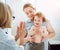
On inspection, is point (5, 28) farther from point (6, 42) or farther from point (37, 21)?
point (37, 21)

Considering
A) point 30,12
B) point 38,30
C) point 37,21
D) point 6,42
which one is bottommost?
point 6,42

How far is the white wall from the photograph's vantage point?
5.96 ft

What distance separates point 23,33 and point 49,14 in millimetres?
384

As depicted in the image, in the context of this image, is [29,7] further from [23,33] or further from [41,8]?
[23,33]

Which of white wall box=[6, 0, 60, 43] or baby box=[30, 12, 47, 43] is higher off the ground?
white wall box=[6, 0, 60, 43]

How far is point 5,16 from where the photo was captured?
5.90 feet

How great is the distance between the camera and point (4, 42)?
1.78 metres

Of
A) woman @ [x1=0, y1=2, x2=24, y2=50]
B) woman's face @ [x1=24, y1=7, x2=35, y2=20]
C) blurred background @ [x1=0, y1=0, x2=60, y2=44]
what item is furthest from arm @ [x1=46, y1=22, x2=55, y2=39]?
woman @ [x1=0, y1=2, x2=24, y2=50]

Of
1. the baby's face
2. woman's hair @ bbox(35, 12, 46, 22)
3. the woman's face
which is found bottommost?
the baby's face

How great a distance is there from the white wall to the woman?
6cm

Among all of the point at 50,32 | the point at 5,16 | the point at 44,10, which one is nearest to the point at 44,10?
the point at 44,10

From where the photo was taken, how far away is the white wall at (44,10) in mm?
1817

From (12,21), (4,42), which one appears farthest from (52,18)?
(4,42)

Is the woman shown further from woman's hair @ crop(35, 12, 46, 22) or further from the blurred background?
woman's hair @ crop(35, 12, 46, 22)
